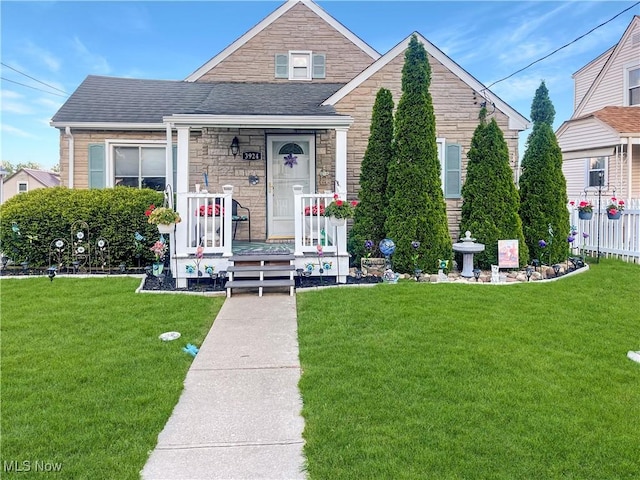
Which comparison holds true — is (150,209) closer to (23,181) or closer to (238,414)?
(238,414)

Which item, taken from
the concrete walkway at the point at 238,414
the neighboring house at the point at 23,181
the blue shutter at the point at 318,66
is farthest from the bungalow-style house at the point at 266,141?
the neighboring house at the point at 23,181

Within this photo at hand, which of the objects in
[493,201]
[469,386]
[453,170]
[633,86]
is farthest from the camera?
[633,86]

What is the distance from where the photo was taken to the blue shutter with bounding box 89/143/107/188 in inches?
382

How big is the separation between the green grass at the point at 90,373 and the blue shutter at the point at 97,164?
156 inches

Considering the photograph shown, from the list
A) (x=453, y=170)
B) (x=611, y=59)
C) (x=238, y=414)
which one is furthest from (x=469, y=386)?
(x=611, y=59)

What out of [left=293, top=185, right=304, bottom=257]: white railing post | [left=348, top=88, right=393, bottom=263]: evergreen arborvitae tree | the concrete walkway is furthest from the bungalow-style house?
the concrete walkway

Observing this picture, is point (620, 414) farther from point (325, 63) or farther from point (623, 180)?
point (623, 180)

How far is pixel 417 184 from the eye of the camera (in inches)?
290

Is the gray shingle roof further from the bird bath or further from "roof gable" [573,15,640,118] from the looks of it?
"roof gable" [573,15,640,118]

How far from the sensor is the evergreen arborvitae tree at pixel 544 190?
26.6 feet

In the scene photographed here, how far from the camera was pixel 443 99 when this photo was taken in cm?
923

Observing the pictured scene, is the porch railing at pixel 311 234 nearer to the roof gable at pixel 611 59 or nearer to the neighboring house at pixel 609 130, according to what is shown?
the neighboring house at pixel 609 130

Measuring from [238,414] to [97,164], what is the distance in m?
8.43

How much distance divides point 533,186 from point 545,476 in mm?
6836
